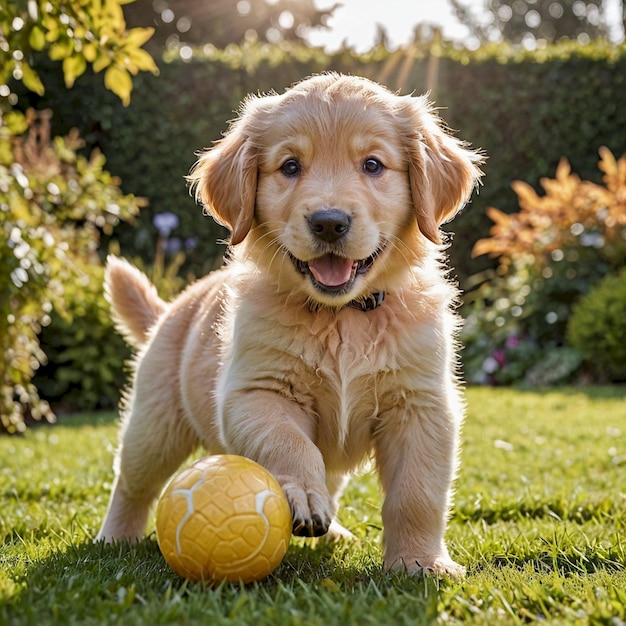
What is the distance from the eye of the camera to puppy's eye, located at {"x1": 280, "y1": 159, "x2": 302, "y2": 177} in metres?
2.99

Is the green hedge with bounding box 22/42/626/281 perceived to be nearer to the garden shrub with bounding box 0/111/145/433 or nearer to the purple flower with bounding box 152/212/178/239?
the purple flower with bounding box 152/212/178/239

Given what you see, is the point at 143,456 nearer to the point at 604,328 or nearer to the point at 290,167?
the point at 290,167

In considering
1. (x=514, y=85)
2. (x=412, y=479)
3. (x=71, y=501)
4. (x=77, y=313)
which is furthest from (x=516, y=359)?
(x=412, y=479)

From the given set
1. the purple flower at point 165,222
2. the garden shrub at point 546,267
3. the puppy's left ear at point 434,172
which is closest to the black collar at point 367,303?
the puppy's left ear at point 434,172

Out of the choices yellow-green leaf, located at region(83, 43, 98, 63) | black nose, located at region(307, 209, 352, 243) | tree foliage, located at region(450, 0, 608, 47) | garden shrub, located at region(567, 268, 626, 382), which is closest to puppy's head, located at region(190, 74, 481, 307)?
black nose, located at region(307, 209, 352, 243)

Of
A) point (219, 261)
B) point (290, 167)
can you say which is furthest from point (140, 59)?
point (219, 261)

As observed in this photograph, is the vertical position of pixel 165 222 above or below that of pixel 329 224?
below

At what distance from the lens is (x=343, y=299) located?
9.34 ft

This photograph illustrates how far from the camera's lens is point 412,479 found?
2777 mm

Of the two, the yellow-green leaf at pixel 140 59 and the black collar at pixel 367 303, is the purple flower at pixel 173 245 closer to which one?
the yellow-green leaf at pixel 140 59

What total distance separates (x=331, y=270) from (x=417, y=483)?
29.8 inches

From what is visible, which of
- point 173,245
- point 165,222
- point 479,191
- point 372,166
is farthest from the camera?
point 479,191

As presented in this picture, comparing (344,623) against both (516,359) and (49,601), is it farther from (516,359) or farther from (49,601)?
(516,359)

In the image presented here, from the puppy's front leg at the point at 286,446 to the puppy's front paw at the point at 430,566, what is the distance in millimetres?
276
